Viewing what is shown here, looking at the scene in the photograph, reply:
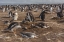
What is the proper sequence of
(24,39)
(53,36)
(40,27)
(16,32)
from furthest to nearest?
(40,27)
(16,32)
(53,36)
(24,39)

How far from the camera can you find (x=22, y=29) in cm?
1644

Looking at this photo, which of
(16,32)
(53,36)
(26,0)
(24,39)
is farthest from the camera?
(26,0)

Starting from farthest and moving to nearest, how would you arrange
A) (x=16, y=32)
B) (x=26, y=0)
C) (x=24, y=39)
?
(x=26, y=0), (x=16, y=32), (x=24, y=39)

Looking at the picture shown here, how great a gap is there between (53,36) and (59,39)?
3.14ft

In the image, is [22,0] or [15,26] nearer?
[15,26]

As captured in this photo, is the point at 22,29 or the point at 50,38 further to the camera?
the point at 22,29

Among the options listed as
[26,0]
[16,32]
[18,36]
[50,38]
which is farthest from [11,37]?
[26,0]

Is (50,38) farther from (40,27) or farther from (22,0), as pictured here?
(22,0)

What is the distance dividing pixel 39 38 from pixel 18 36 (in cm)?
152

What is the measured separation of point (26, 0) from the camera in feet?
416

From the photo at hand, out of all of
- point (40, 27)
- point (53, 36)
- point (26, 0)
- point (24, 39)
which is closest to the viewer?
point (24, 39)

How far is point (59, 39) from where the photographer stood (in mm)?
13352

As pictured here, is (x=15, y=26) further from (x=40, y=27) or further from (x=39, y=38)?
(x=39, y=38)

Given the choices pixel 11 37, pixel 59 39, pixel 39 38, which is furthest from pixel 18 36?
pixel 59 39
